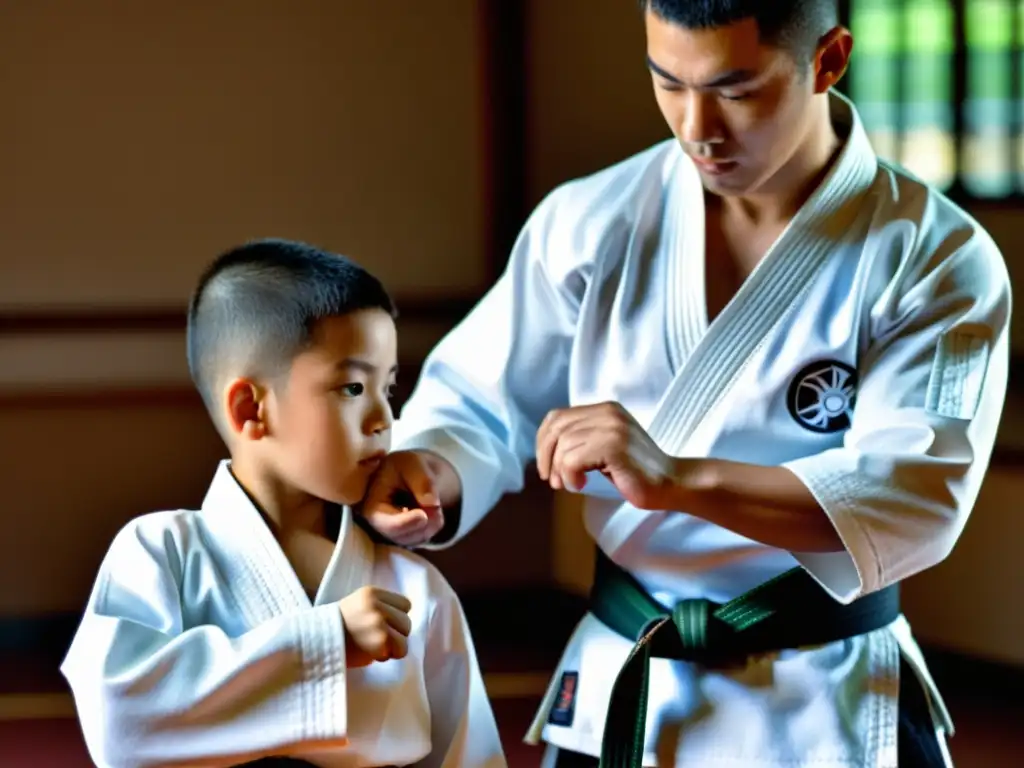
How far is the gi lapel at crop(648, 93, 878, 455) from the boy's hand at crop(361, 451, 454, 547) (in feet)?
0.96

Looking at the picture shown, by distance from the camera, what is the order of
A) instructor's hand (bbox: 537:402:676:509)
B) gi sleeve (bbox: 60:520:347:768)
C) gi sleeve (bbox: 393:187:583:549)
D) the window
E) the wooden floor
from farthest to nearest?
the window → the wooden floor → gi sleeve (bbox: 393:187:583:549) → instructor's hand (bbox: 537:402:676:509) → gi sleeve (bbox: 60:520:347:768)

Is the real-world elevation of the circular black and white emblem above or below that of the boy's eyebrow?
below

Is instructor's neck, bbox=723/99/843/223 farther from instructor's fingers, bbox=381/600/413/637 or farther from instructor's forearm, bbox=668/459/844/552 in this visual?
instructor's fingers, bbox=381/600/413/637

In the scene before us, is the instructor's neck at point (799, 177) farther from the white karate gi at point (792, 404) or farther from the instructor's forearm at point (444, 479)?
the instructor's forearm at point (444, 479)

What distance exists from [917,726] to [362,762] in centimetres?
66

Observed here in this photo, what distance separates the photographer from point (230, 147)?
13.4ft

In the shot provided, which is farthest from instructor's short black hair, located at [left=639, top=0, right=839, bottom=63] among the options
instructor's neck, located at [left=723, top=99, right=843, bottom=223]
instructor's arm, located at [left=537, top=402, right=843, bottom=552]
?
instructor's arm, located at [left=537, top=402, right=843, bottom=552]

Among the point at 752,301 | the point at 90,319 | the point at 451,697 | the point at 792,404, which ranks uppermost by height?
the point at 752,301

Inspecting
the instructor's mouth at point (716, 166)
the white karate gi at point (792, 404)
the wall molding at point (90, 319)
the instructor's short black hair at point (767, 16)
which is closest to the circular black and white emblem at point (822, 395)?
the white karate gi at point (792, 404)

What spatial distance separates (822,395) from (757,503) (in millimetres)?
205

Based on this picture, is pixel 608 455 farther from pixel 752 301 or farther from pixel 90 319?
pixel 90 319

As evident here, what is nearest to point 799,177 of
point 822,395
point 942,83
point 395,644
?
point 822,395

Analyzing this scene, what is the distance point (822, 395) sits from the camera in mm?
1659

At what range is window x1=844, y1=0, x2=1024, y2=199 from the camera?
4355 millimetres
